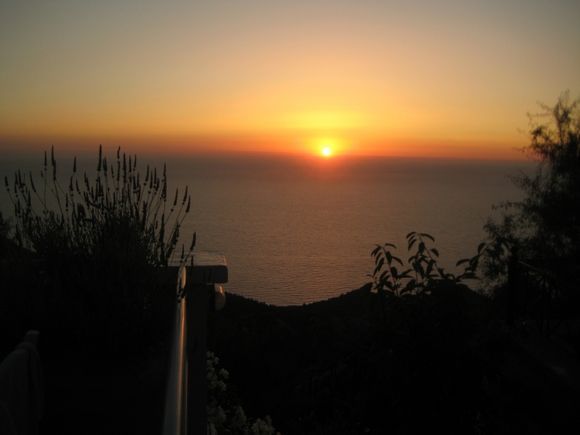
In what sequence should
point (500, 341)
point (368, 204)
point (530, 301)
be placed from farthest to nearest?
point (368, 204)
point (530, 301)
point (500, 341)

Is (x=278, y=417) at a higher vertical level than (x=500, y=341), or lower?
lower

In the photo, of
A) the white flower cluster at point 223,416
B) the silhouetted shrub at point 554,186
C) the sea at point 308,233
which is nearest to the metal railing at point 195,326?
the white flower cluster at point 223,416

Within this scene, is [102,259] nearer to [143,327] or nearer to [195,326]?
[143,327]

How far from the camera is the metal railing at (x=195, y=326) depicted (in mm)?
1349

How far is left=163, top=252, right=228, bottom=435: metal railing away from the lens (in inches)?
53.1

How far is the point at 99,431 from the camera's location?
1.69 meters

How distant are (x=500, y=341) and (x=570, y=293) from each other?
586 cm

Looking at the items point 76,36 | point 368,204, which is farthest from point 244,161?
point 76,36

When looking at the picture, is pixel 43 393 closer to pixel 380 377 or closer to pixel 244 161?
pixel 380 377

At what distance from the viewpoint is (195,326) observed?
2.82 metres

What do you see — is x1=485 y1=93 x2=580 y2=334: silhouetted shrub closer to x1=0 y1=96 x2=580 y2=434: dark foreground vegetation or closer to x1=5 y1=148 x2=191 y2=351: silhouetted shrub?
x1=0 y1=96 x2=580 y2=434: dark foreground vegetation

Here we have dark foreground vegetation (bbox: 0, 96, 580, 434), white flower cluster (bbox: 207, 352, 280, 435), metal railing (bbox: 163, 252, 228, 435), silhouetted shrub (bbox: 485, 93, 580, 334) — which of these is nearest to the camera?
metal railing (bbox: 163, 252, 228, 435)

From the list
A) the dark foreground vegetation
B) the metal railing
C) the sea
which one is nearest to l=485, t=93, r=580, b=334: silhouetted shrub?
the sea

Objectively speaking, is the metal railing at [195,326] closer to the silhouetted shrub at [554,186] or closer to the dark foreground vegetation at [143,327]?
the dark foreground vegetation at [143,327]
